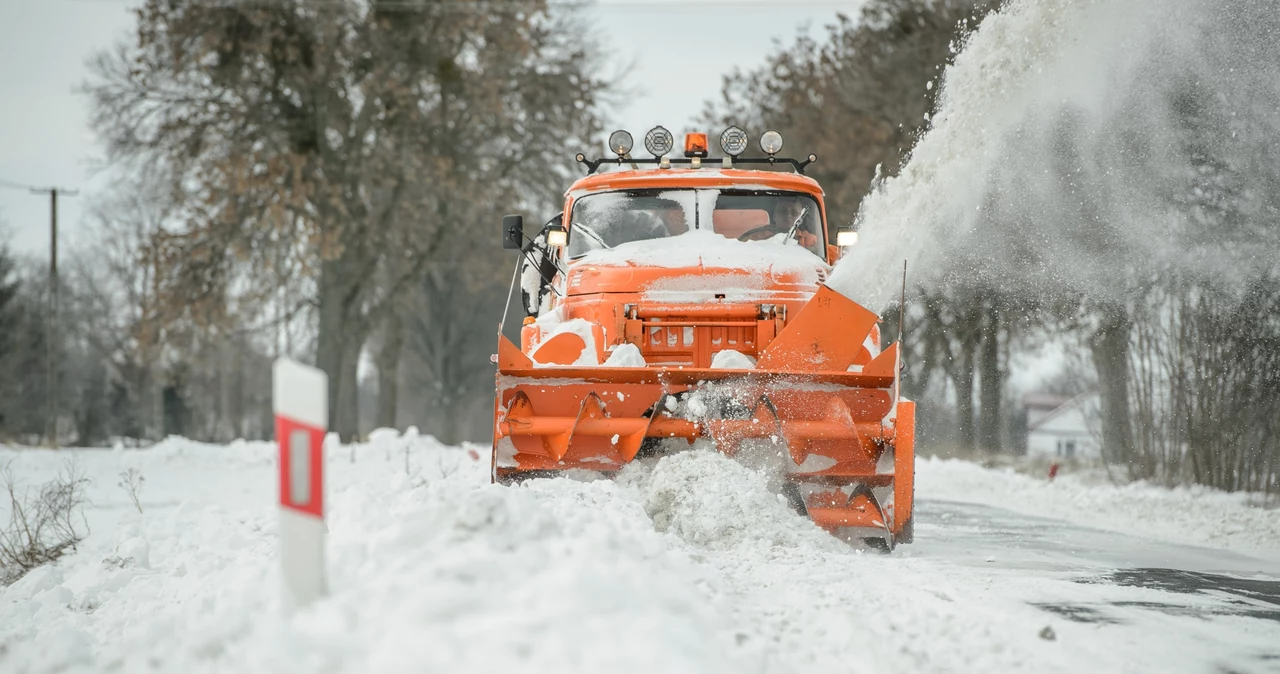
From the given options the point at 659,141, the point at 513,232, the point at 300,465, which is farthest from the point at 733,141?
the point at 300,465

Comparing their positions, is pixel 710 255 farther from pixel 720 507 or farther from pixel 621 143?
pixel 720 507

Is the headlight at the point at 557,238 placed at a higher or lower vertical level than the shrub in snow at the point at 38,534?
higher

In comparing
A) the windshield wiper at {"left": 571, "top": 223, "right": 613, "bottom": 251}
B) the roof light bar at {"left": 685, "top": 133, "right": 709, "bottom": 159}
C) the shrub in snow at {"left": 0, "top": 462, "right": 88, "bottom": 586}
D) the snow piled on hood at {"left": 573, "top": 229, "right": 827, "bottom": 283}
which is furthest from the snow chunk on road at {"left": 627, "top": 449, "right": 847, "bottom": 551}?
the shrub in snow at {"left": 0, "top": 462, "right": 88, "bottom": 586}

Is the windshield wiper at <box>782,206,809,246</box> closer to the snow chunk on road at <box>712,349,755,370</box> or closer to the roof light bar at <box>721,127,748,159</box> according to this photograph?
the roof light bar at <box>721,127,748,159</box>

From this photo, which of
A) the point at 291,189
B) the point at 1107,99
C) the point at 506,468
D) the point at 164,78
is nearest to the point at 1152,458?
the point at 1107,99

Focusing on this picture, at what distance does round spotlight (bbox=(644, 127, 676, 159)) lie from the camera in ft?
26.8

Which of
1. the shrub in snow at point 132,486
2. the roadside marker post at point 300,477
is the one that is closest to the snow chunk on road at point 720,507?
the roadside marker post at point 300,477

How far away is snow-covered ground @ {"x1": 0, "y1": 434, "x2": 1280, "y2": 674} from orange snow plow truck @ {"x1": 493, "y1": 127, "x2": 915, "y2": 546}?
291 millimetres

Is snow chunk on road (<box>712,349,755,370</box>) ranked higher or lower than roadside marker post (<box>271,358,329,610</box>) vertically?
higher

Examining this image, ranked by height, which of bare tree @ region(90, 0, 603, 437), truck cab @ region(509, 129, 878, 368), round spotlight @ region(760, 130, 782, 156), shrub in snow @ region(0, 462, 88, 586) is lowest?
shrub in snow @ region(0, 462, 88, 586)

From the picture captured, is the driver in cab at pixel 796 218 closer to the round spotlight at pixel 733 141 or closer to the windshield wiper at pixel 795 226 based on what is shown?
the windshield wiper at pixel 795 226

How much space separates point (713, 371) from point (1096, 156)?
4837 millimetres

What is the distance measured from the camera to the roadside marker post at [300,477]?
2936 millimetres

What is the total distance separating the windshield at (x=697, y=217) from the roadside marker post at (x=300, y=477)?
4.99 m
